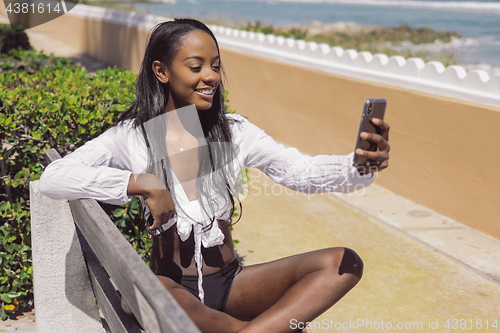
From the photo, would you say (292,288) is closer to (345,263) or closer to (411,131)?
(345,263)

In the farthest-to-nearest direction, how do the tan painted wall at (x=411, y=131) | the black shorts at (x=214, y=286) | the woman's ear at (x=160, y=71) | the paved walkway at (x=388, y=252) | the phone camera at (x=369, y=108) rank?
the tan painted wall at (x=411, y=131) < the paved walkway at (x=388, y=252) < the woman's ear at (x=160, y=71) < the black shorts at (x=214, y=286) < the phone camera at (x=369, y=108)

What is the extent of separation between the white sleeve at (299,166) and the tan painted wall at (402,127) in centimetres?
255

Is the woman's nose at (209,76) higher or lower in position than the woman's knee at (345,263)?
higher

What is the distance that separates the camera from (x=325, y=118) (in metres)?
6.01

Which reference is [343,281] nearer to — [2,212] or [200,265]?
[200,265]

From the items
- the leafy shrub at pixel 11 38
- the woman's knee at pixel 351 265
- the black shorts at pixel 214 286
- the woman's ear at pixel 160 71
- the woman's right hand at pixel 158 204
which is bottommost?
the leafy shrub at pixel 11 38

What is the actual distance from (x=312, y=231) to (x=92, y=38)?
11309mm

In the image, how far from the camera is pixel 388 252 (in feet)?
13.0

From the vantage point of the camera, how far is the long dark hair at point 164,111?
2.18 metres

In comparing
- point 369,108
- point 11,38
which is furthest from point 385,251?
point 11,38

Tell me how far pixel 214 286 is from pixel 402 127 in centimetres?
344

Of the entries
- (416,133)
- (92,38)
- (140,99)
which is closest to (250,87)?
(416,133)

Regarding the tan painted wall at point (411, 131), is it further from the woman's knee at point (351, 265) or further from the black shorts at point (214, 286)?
the black shorts at point (214, 286)

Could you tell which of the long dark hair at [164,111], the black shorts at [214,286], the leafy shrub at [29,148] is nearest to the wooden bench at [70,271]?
the black shorts at [214,286]
